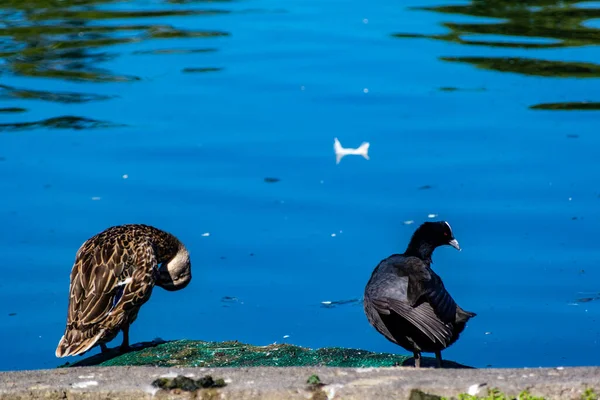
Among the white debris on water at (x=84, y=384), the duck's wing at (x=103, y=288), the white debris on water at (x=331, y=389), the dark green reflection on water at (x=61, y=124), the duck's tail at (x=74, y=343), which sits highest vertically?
the white debris on water at (x=331, y=389)

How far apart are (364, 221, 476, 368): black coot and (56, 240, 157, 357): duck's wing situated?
5.71 ft

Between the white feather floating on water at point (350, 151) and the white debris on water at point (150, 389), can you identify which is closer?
the white debris on water at point (150, 389)

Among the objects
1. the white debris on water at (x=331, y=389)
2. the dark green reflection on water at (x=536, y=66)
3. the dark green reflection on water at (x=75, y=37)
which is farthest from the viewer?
the dark green reflection on water at (x=75, y=37)

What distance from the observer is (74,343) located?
291 inches

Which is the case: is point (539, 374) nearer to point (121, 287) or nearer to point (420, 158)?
point (121, 287)

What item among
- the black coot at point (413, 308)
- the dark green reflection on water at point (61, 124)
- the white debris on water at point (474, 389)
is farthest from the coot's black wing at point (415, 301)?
the dark green reflection on water at point (61, 124)

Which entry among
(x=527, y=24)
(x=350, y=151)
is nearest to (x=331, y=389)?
(x=350, y=151)

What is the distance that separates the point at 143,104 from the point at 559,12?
22.0ft

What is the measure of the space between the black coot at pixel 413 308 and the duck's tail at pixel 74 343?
1798 mm

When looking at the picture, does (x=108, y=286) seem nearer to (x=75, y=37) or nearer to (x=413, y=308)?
(x=413, y=308)

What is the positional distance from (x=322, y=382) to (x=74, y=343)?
8.19 feet

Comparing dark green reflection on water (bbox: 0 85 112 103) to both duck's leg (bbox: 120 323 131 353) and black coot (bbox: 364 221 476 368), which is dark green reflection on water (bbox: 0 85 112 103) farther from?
black coot (bbox: 364 221 476 368)

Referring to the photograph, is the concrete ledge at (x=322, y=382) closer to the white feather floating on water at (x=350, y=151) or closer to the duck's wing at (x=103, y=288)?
the duck's wing at (x=103, y=288)

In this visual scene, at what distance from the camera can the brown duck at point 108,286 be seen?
7.44 m
